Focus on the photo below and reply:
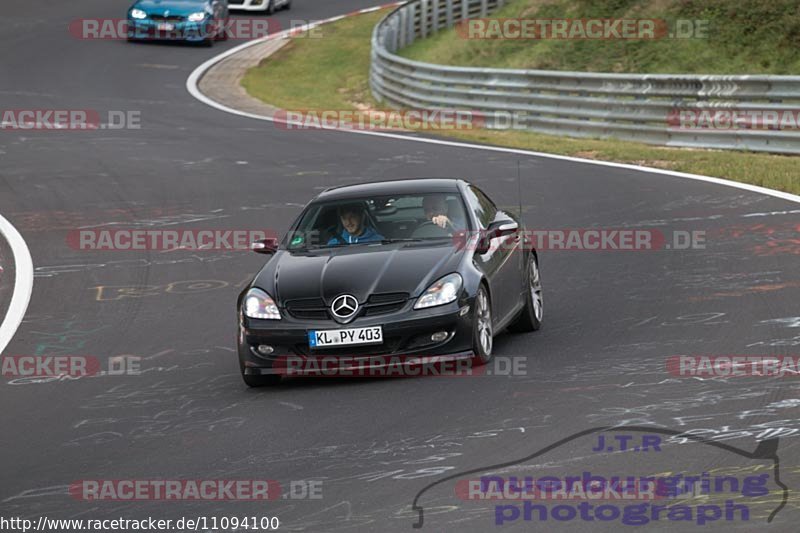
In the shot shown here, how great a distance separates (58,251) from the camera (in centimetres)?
1684

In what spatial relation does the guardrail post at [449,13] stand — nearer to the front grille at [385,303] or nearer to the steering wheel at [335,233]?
the steering wheel at [335,233]

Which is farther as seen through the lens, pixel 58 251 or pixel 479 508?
pixel 58 251

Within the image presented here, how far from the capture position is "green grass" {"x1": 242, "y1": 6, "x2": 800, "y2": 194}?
67.1ft

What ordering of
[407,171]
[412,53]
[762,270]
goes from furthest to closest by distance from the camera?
[412,53] → [407,171] → [762,270]

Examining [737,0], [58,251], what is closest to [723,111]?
[737,0]

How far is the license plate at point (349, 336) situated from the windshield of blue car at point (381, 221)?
1282mm

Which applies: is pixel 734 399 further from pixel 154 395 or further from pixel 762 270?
pixel 762 270

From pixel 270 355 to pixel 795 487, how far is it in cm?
424

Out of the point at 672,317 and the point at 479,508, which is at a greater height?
the point at 479,508

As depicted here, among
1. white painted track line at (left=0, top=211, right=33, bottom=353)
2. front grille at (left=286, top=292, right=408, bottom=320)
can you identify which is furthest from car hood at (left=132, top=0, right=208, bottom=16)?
front grille at (left=286, top=292, right=408, bottom=320)

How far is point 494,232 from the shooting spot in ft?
37.2

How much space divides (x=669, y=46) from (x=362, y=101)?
676cm

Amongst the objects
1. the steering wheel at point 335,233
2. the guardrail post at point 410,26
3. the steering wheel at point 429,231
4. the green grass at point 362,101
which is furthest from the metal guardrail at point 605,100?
the steering wheel at point 335,233

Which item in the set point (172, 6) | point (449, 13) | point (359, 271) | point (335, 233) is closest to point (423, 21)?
point (449, 13)
